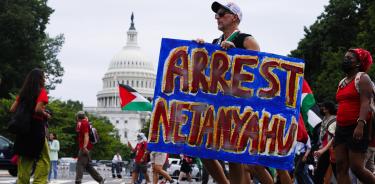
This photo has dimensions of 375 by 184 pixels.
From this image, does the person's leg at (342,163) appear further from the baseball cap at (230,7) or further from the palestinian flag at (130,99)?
the palestinian flag at (130,99)

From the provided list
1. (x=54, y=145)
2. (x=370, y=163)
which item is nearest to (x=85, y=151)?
(x=54, y=145)

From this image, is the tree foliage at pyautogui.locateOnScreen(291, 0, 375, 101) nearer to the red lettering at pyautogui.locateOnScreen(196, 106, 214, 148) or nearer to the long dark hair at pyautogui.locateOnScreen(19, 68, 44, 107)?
the long dark hair at pyautogui.locateOnScreen(19, 68, 44, 107)

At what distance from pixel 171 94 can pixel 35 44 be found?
4720 cm

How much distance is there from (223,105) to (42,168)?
227cm

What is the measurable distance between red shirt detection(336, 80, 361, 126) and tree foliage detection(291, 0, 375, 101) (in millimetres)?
37076

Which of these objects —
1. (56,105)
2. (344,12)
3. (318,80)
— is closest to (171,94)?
(318,80)

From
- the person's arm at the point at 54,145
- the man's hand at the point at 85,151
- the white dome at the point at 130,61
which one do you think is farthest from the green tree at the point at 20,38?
the white dome at the point at 130,61

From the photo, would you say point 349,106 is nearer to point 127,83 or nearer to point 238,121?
point 238,121

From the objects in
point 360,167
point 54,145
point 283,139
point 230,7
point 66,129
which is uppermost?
point 230,7

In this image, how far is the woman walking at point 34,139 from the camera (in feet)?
27.4

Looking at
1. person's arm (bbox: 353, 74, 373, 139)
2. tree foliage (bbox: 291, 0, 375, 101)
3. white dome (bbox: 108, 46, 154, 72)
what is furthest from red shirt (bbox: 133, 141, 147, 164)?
white dome (bbox: 108, 46, 154, 72)

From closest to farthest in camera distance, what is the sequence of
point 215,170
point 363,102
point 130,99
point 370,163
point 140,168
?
point 215,170 < point 363,102 < point 370,163 < point 130,99 < point 140,168

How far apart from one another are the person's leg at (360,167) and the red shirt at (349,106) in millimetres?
309

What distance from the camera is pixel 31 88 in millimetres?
8500
